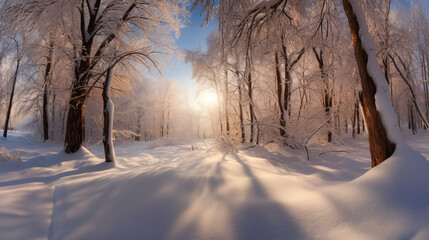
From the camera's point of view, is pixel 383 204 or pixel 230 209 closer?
pixel 383 204

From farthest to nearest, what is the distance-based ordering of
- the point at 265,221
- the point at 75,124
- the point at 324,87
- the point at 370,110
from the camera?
the point at 324,87 < the point at 75,124 < the point at 370,110 < the point at 265,221

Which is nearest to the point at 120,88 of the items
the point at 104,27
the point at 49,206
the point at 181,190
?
the point at 104,27

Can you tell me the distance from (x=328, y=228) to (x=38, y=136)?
1968 centimetres

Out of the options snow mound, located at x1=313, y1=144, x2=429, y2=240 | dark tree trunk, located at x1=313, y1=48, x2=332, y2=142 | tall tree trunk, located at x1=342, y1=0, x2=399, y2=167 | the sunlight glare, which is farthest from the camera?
the sunlight glare

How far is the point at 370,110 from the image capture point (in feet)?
7.79

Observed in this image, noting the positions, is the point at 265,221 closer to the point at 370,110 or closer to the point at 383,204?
the point at 383,204

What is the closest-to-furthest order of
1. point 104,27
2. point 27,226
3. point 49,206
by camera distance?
point 27,226 < point 49,206 < point 104,27

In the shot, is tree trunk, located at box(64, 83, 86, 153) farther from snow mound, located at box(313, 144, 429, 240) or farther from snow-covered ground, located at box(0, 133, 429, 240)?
snow mound, located at box(313, 144, 429, 240)

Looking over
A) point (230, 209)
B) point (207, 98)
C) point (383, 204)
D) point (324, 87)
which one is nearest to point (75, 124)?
point (230, 209)

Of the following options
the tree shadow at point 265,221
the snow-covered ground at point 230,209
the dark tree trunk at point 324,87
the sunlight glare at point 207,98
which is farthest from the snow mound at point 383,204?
the sunlight glare at point 207,98

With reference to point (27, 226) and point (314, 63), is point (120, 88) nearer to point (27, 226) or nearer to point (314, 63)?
point (27, 226)

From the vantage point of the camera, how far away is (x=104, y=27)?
6371 mm

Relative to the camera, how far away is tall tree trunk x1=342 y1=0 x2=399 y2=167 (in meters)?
2.18

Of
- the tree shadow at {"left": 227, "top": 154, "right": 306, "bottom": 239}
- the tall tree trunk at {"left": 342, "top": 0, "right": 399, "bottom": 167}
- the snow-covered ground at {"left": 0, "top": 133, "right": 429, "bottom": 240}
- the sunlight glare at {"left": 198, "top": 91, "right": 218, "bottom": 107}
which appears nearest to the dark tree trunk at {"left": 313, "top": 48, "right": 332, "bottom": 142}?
the tall tree trunk at {"left": 342, "top": 0, "right": 399, "bottom": 167}
